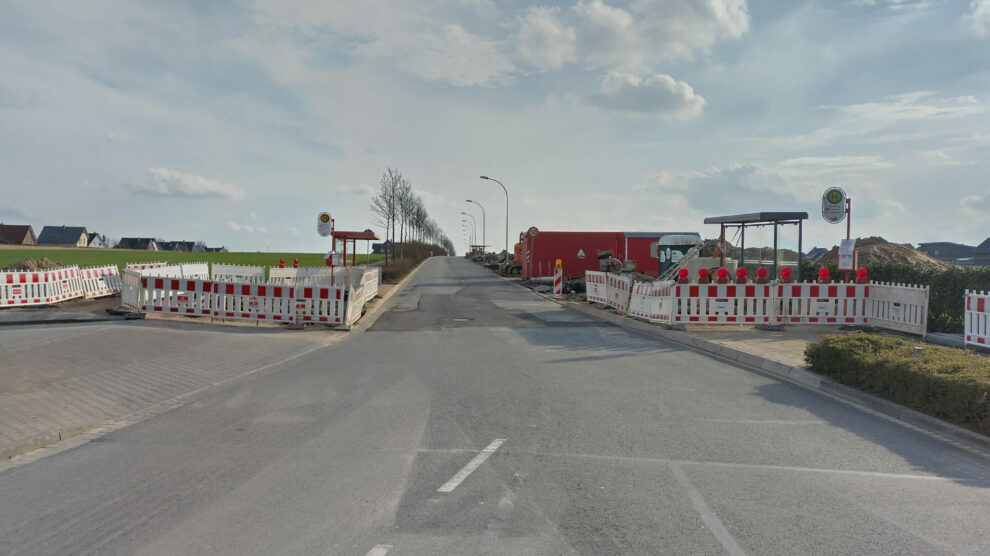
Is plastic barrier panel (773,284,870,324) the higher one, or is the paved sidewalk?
plastic barrier panel (773,284,870,324)

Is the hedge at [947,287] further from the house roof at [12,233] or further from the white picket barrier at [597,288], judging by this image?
the house roof at [12,233]

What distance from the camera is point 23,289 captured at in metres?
18.3

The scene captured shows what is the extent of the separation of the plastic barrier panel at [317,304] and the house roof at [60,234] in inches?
5026

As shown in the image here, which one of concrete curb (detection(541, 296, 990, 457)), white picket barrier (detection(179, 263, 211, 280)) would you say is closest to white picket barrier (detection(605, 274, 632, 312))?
concrete curb (detection(541, 296, 990, 457))

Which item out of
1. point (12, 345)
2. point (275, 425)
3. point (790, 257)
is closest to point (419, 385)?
point (275, 425)

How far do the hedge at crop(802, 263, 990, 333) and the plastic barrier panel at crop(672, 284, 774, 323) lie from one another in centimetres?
334

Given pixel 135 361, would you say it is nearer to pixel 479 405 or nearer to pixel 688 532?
pixel 479 405

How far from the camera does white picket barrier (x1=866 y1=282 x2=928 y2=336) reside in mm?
13305

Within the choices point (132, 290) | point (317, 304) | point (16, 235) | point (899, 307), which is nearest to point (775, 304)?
point (899, 307)

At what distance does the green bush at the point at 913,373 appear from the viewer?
253 inches

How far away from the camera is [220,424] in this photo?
22.5 feet

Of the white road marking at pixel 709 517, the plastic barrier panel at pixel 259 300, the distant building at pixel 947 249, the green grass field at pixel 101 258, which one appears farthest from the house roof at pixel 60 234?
the white road marking at pixel 709 517

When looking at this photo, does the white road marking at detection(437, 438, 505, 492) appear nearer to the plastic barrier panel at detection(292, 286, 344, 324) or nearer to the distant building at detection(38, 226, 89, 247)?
the plastic barrier panel at detection(292, 286, 344, 324)

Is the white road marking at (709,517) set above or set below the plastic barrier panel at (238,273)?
below
